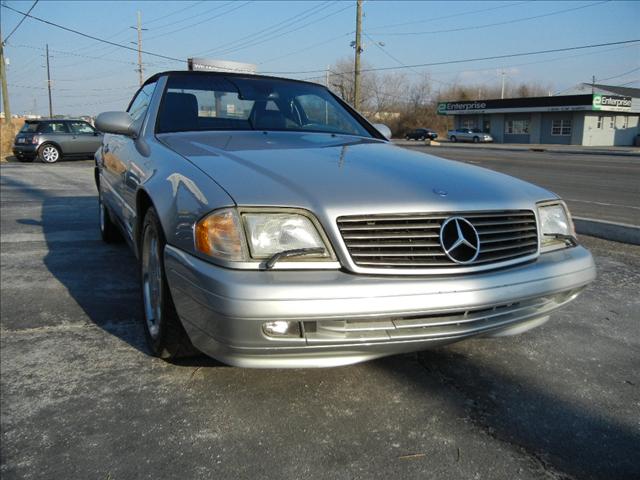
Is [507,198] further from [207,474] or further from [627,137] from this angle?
[627,137]

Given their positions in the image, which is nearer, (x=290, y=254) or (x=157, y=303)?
(x=290, y=254)

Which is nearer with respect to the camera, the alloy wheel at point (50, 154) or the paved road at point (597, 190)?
the paved road at point (597, 190)

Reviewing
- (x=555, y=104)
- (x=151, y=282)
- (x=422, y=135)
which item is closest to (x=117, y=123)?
(x=151, y=282)

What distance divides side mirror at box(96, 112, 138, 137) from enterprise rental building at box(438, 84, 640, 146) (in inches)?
1937

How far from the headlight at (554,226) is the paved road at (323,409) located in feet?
2.07

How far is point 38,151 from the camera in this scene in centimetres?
1886

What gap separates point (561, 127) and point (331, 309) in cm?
5337

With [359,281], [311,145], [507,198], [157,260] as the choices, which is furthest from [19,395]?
[507,198]

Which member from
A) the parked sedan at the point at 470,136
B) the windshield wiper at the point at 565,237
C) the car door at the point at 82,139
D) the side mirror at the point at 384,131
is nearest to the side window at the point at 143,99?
the side mirror at the point at 384,131

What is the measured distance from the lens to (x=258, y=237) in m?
2.08

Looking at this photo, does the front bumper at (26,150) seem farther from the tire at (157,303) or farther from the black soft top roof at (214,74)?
the tire at (157,303)

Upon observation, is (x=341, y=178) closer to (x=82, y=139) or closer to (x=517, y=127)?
(x=82, y=139)

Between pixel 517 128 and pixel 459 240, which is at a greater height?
pixel 517 128

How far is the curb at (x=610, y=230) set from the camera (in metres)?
5.47
